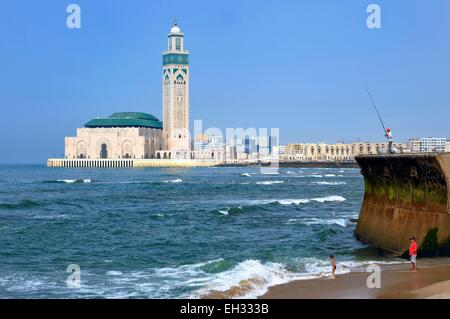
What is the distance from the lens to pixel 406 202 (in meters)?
21.6

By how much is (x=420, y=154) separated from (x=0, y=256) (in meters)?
15.5

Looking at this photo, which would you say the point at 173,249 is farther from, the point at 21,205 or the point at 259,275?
the point at 21,205

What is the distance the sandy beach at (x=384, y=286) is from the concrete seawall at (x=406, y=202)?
4.08 feet

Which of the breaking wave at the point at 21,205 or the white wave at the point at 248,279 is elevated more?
the white wave at the point at 248,279

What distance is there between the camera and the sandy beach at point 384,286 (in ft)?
49.3

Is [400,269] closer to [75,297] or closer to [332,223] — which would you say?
[75,297]

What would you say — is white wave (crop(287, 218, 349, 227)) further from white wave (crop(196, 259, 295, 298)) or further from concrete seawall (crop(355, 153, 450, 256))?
white wave (crop(196, 259, 295, 298))

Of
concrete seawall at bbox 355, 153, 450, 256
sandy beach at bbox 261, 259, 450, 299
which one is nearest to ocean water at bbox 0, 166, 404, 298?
sandy beach at bbox 261, 259, 450, 299

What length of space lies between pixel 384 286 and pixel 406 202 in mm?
6044

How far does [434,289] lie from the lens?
15.0 m

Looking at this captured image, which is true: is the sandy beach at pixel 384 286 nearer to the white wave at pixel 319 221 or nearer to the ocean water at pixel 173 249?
the ocean water at pixel 173 249

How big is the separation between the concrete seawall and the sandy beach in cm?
124

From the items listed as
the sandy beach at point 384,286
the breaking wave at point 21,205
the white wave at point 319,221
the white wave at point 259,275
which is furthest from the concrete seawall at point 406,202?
the breaking wave at point 21,205
